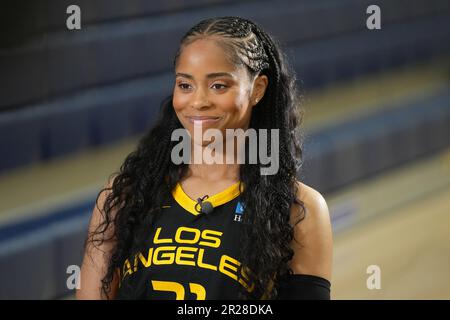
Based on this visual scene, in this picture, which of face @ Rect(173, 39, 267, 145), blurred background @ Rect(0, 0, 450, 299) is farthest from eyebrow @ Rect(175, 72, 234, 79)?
blurred background @ Rect(0, 0, 450, 299)

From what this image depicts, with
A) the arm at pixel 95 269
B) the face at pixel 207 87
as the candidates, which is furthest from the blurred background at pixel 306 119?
the face at pixel 207 87

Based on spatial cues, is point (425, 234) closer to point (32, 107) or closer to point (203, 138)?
point (32, 107)

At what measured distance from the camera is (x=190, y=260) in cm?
89

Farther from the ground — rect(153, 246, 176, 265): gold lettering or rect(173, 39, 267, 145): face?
rect(173, 39, 267, 145): face

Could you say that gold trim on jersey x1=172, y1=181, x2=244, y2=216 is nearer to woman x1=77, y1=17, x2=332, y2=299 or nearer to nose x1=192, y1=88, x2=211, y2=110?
woman x1=77, y1=17, x2=332, y2=299

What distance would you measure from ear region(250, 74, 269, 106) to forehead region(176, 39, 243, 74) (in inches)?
2.0

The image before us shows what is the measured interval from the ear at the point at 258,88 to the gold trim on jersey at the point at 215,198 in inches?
3.9

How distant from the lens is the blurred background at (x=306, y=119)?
1.93 metres

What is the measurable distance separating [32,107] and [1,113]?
0.11 meters

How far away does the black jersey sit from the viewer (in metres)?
0.89

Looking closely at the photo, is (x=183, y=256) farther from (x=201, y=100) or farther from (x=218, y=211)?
(x=201, y=100)

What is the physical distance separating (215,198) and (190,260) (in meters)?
0.08
